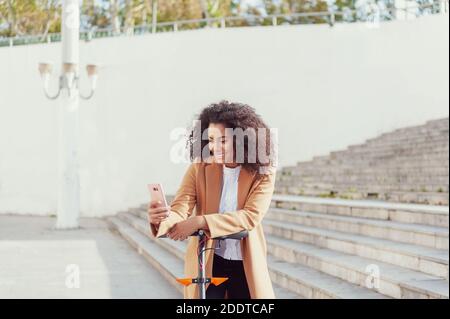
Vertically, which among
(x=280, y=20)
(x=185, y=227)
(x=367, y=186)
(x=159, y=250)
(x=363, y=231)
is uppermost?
(x=280, y=20)

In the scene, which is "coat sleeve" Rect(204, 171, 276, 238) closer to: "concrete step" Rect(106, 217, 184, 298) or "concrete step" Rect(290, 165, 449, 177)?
"concrete step" Rect(106, 217, 184, 298)

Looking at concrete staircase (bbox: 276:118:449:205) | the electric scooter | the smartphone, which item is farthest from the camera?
concrete staircase (bbox: 276:118:449:205)

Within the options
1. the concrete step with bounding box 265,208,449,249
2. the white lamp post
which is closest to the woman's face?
the concrete step with bounding box 265,208,449,249

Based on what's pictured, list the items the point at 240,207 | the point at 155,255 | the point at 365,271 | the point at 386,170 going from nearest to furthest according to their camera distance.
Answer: the point at 240,207
the point at 365,271
the point at 155,255
the point at 386,170

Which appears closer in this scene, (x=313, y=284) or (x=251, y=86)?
(x=313, y=284)

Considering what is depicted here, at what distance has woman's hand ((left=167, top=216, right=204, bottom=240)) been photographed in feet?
4.22

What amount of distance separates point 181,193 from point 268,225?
660 centimetres

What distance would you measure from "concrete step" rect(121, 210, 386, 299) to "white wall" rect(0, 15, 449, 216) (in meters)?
8.33

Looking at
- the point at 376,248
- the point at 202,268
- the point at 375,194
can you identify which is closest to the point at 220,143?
the point at 202,268

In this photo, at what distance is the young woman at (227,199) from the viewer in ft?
4.15

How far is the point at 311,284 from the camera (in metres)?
5.01

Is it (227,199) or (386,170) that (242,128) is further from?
(386,170)

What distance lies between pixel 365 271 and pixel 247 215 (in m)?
3.86
